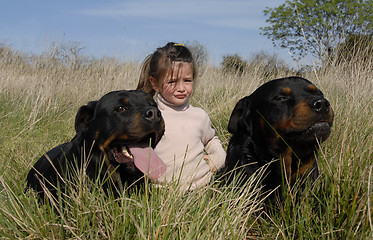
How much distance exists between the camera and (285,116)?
8.47 ft

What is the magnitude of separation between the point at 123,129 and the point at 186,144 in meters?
0.96

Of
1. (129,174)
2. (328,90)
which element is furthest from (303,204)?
(328,90)

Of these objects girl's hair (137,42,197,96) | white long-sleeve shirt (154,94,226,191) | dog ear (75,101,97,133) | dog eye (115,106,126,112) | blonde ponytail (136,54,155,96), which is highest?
girl's hair (137,42,197,96)

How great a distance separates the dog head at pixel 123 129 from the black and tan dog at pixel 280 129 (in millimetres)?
625

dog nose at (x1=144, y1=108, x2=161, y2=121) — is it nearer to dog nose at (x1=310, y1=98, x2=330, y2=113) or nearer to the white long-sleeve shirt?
the white long-sleeve shirt

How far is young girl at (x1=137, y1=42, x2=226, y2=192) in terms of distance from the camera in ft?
11.3

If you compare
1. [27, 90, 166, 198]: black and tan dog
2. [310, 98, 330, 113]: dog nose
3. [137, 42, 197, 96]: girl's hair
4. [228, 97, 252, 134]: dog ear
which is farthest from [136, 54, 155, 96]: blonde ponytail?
[310, 98, 330, 113]: dog nose

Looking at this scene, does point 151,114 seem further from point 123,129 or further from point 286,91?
point 286,91

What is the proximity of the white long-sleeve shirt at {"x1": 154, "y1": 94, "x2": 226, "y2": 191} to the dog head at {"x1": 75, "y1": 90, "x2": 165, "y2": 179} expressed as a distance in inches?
22.4

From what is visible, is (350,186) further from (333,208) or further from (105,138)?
(105,138)

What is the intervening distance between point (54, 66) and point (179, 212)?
7.31m

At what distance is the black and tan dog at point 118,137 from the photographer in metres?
2.62

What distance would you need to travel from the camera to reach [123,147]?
2.76 meters

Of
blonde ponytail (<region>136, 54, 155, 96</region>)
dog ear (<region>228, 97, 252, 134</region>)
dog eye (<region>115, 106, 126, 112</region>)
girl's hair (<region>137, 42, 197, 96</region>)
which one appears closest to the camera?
dog eye (<region>115, 106, 126, 112</region>)
